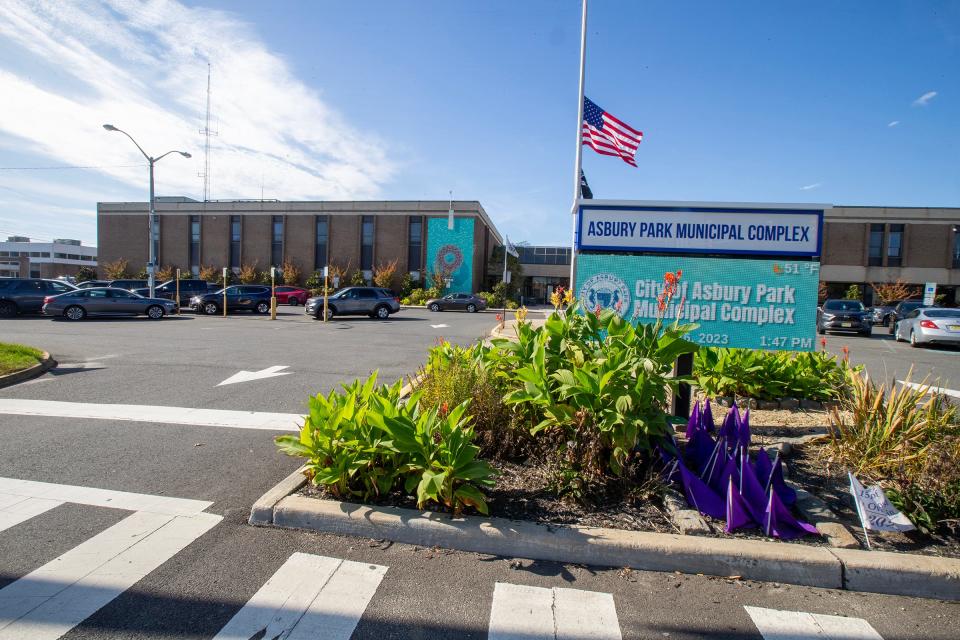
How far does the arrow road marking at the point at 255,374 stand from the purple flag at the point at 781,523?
776 centimetres

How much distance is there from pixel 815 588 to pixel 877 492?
2.73 feet

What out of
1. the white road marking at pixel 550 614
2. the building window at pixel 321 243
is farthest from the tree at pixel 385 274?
the white road marking at pixel 550 614

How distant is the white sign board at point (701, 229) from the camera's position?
5.42m

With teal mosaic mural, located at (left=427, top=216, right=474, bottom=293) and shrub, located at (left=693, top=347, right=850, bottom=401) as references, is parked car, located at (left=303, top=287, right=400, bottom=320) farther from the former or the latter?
teal mosaic mural, located at (left=427, top=216, right=474, bottom=293)

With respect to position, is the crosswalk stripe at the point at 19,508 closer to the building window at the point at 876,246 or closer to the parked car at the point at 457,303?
the parked car at the point at 457,303

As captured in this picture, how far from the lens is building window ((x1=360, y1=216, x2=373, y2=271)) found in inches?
2000

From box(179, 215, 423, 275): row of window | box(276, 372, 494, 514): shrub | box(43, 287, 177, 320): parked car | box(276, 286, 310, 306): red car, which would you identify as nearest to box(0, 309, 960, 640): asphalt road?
box(276, 372, 494, 514): shrub

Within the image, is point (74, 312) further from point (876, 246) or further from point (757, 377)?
point (876, 246)

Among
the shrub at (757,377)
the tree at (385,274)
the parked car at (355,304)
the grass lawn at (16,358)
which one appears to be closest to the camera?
the shrub at (757,377)

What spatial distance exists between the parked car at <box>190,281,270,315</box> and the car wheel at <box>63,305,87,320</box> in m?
6.58

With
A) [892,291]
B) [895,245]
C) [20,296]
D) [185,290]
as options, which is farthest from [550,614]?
[895,245]

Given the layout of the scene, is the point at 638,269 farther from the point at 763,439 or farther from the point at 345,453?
the point at 345,453

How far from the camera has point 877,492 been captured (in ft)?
11.0

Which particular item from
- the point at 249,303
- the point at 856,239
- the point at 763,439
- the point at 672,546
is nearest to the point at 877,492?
the point at 672,546
